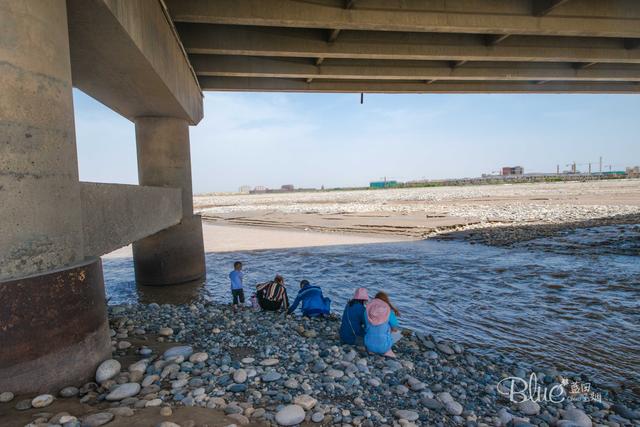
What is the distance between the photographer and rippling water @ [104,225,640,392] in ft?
20.5

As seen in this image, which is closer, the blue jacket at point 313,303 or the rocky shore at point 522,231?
the blue jacket at point 313,303

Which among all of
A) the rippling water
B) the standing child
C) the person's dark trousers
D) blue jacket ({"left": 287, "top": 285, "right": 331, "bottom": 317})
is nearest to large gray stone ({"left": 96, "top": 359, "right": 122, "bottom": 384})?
blue jacket ({"left": 287, "top": 285, "right": 331, "bottom": 317})

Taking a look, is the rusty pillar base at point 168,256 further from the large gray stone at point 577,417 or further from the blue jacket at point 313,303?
the large gray stone at point 577,417

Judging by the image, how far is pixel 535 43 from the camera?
11.1 m

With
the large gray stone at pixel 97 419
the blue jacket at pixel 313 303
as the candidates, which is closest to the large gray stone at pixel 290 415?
the large gray stone at pixel 97 419

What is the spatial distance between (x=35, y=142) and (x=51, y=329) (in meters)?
1.80

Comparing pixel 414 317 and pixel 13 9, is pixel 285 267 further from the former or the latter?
pixel 13 9

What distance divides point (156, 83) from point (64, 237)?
4.79 metres

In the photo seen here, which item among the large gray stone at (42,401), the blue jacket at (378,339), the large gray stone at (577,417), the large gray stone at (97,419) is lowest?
the large gray stone at (577,417)

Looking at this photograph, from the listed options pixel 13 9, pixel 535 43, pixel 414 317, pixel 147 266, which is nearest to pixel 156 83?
pixel 13 9

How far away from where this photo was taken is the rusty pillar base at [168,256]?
10914 millimetres

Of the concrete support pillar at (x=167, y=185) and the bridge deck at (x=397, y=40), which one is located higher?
the bridge deck at (x=397, y=40)

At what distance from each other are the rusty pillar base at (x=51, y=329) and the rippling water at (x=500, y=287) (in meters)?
5.61

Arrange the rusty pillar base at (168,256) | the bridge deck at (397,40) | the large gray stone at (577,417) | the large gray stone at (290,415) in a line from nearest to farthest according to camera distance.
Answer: the large gray stone at (290,415), the large gray stone at (577,417), the bridge deck at (397,40), the rusty pillar base at (168,256)
